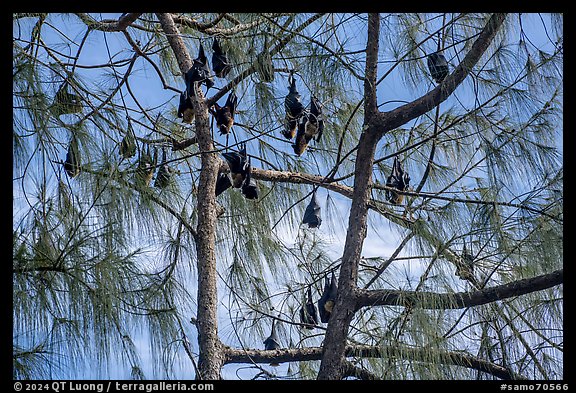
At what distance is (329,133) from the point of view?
15.0ft

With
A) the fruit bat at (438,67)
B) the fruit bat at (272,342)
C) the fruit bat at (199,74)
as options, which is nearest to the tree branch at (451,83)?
the fruit bat at (438,67)

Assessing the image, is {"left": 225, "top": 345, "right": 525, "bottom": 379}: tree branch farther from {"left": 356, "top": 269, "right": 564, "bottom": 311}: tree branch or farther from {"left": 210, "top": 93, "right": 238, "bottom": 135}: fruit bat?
{"left": 210, "top": 93, "right": 238, "bottom": 135}: fruit bat

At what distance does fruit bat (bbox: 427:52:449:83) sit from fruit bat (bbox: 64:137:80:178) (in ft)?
5.39

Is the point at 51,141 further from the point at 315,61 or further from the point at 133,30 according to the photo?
the point at 133,30

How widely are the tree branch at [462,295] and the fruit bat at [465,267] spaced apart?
126mm

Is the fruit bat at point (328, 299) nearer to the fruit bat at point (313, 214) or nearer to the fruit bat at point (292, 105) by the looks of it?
the fruit bat at point (313, 214)

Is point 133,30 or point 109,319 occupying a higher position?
point 133,30

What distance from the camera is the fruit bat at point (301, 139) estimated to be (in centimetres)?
385

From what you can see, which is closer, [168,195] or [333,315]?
[333,315]

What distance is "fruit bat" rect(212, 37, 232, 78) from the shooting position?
3.93m

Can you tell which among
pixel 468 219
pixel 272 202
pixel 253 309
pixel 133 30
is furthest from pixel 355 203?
pixel 133 30

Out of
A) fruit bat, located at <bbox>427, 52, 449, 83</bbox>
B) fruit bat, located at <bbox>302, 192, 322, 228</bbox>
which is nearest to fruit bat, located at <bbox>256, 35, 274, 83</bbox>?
fruit bat, located at <bbox>427, 52, 449, 83</bbox>

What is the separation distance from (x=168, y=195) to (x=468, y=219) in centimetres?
154
